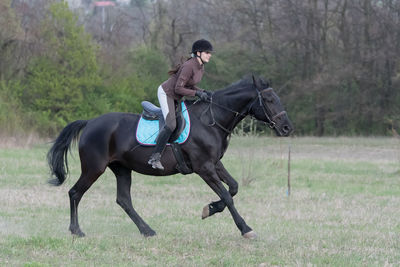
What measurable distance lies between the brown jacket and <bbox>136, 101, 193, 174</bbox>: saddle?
0.26 m

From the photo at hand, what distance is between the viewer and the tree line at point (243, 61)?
126 ft

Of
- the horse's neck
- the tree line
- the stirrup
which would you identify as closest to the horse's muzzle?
the horse's neck

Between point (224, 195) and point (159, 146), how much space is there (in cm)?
108

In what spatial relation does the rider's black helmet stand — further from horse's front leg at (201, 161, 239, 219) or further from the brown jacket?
horse's front leg at (201, 161, 239, 219)

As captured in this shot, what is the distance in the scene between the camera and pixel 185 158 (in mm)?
8219

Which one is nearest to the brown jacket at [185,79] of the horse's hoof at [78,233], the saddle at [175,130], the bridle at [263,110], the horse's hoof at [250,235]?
the saddle at [175,130]

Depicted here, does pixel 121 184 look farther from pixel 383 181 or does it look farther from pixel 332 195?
pixel 383 181

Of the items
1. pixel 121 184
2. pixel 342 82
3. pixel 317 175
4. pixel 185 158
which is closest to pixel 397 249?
pixel 185 158

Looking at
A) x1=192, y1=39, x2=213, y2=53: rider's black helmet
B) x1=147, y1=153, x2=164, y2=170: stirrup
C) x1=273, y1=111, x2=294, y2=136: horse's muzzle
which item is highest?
x1=192, y1=39, x2=213, y2=53: rider's black helmet

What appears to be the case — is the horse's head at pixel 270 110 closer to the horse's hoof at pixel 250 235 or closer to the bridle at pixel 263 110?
the bridle at pixel 263 110

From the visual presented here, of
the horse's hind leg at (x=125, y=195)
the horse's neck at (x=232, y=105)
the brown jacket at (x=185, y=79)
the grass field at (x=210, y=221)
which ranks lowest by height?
the grass field at (x=210, y=221)

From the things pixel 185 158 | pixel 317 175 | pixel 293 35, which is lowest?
pixel 317 175

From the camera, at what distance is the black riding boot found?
8039mm

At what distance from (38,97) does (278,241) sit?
33.4 meters
